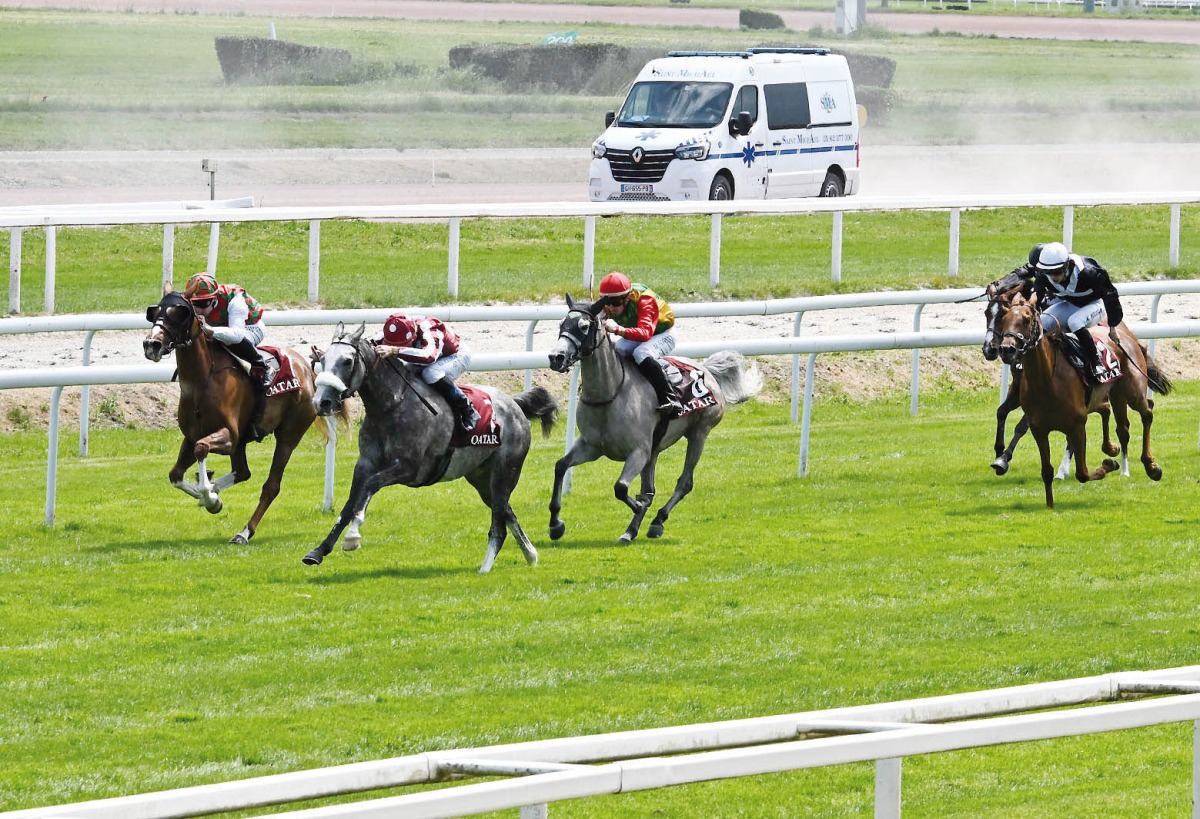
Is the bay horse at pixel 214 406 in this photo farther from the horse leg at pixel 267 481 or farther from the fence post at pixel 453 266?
the fence post at pixel 453 266

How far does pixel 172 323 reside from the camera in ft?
35.1

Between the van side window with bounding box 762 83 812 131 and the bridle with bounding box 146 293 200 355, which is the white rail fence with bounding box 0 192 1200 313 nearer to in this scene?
the van side window with bounding box 762 83 812 131

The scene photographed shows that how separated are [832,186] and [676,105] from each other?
2.35m

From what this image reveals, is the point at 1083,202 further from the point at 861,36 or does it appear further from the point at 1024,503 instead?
the point at 861,36

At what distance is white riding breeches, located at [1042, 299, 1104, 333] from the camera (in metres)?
12.7

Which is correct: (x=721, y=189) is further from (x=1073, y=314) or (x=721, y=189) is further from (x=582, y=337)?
(x=582, y=337)

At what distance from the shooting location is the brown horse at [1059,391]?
11.9 meters

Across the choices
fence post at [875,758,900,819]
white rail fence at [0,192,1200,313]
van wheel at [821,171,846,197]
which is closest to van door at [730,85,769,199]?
van wheel at [821,171,846,197]

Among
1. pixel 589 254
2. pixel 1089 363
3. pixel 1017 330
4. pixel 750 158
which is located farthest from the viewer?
pixel 750 158

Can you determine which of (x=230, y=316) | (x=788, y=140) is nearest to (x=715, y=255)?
(x=788, y=140)

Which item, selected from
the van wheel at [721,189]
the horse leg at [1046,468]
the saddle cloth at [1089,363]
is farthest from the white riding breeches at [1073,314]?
the van wheel at [721,189]

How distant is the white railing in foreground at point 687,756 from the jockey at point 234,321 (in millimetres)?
7274

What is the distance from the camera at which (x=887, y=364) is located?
17.5m

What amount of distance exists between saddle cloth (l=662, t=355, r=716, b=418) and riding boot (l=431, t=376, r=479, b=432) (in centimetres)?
160
